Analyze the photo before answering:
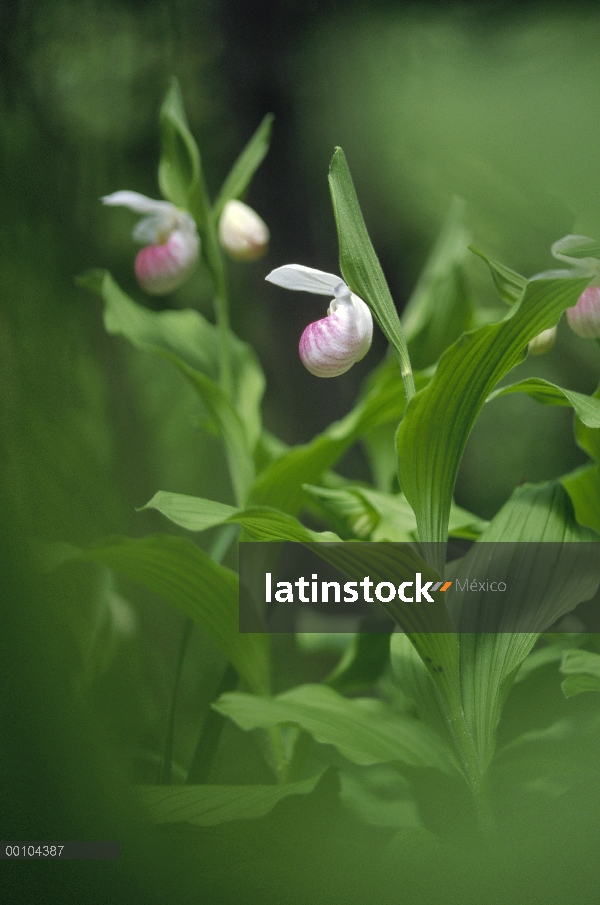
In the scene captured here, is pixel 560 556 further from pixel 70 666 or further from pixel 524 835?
pixel 70 666

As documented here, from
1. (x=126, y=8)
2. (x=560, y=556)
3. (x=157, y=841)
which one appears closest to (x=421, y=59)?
(x=126, y=8)

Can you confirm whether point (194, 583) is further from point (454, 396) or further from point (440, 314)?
point (440, 314)

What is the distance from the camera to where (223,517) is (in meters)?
0.49

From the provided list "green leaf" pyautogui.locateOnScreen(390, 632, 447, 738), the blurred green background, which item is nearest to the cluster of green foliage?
"green leaf" pyautogui.locateOnScreen(390, 632, 447, 738)

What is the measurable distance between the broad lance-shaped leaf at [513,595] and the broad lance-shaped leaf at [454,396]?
0.07m

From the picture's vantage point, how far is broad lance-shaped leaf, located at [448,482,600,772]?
550 millimetres

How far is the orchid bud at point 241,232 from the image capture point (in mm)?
781

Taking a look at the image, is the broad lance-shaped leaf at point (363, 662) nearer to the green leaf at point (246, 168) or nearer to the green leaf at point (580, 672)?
the green leaf at point (580, 672)

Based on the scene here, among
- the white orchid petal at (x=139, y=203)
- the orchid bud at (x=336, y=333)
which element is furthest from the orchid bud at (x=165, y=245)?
the orchid bud at (x=336, y=333)

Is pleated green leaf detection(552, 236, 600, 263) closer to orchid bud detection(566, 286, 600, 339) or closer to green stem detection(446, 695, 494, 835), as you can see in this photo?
orchid bud detection(566, 286, 600, 339)

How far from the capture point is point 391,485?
915mm

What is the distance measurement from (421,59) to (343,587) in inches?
26.7

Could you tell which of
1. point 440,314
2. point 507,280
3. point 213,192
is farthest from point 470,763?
point 213,192

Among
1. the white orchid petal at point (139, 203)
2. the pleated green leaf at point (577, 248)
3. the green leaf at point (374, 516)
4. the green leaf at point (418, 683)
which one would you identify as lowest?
the green leaf at point (418, 683)
